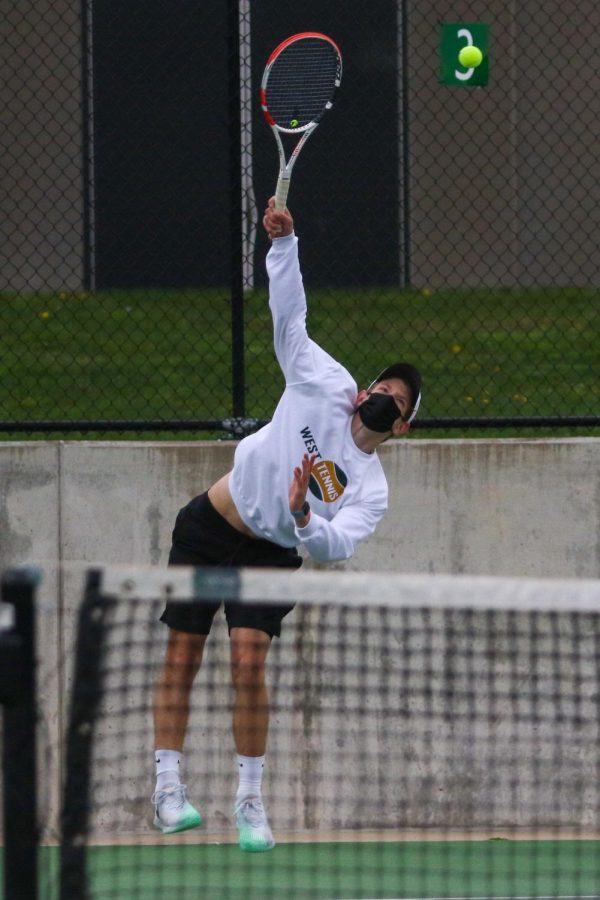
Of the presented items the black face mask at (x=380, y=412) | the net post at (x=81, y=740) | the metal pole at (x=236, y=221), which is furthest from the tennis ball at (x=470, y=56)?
the net post at (x=81, y=740)

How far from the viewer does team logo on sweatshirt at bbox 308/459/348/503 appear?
5734 millimetres

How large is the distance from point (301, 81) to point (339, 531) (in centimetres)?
197

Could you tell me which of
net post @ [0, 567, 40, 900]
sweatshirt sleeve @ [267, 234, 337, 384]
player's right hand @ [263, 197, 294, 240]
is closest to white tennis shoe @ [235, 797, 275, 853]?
sweatshirt sleeve @ [267, 234, 337, 384]

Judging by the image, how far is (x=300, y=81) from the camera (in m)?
6.40

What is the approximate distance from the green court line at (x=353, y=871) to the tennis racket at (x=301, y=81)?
2.59 meters

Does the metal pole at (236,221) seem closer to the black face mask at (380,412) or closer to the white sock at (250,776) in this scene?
the black face mask at (380,412)

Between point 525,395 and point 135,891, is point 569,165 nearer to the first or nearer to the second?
point 525,395

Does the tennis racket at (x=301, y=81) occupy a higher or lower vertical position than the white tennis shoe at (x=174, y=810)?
higher

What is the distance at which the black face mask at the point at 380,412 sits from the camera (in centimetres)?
568

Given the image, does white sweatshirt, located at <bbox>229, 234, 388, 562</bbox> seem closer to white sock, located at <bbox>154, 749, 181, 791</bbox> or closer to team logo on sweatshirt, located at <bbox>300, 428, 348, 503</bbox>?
team logo on sweatshirt, located at <bbox>300, 428, 348, 503</bbox>

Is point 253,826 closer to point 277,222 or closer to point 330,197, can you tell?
point 277,222

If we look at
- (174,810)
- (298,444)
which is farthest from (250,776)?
(298,444)

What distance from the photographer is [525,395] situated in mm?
8359

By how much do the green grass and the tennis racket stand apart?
189 centimetres
